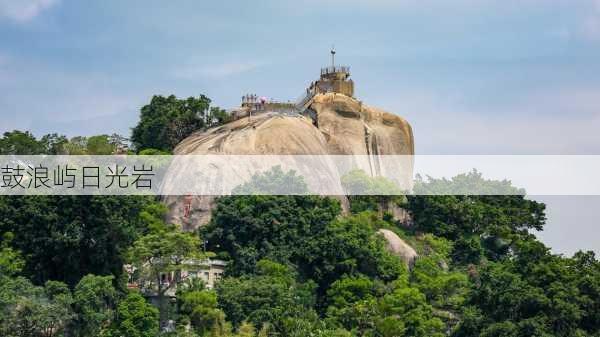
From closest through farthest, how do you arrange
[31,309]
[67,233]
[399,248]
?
[31,309] < [67,233] < [399,248]

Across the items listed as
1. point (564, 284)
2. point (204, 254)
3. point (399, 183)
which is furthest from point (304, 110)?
point (564, 284)

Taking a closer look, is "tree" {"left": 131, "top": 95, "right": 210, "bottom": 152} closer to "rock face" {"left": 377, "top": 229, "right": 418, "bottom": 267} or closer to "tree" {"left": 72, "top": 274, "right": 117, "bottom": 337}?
"rock face" {"left": 377, "top": 229, "right": 418, "bottom": 267}

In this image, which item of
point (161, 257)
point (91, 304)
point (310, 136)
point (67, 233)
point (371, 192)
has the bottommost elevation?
point (91, 304)

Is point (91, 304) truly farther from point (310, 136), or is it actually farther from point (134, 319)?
point (310, 136)

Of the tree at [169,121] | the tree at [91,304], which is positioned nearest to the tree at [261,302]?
the tree at [91,304]

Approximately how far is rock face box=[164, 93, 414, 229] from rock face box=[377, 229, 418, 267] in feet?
18.7

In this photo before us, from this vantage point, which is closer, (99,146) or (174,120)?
(99,146)

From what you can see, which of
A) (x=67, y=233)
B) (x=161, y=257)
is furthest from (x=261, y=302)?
(x=67, y=233)

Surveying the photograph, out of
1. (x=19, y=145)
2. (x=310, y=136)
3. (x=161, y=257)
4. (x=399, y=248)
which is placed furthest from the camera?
(x=310, y=136)

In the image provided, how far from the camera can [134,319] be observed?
1357 inches

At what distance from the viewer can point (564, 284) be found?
36844 millimetres

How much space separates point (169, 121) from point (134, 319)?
17.9m

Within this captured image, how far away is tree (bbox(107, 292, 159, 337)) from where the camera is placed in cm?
3422

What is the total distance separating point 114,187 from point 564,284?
14519mm
